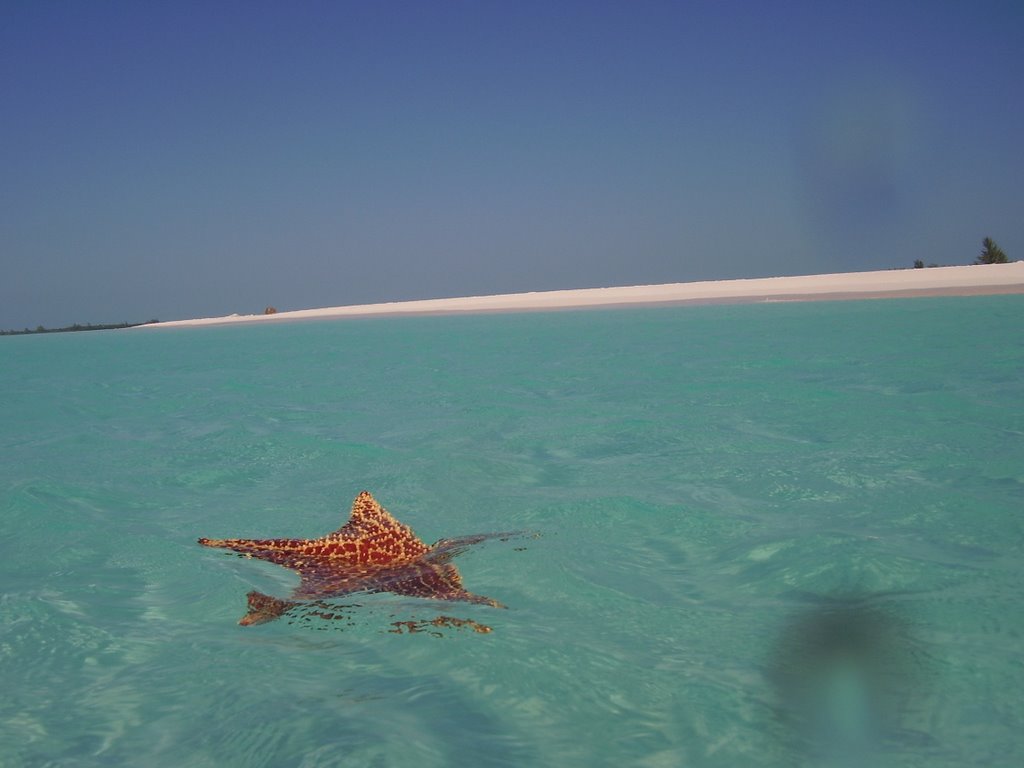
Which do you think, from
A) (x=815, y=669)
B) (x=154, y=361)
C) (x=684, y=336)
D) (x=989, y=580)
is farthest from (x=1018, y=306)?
(x=154, y=361)

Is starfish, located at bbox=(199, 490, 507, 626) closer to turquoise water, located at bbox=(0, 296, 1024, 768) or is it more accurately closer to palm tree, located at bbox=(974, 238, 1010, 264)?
turquoise water, located at bbox=(0, 296, 1024, 768)

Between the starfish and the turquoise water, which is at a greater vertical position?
the starfish

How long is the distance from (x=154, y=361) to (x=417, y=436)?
2349cm

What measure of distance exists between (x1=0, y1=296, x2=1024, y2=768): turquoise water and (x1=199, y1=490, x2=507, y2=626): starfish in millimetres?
186

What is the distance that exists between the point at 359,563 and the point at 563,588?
140 cm

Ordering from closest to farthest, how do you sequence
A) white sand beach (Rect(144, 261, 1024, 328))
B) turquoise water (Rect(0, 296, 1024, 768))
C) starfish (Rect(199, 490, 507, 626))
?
turquoise water (Rect(0, 296, 1024, 768)) → starfish (Rect(199, 490, 507, 626)) → white sand beach (Rect(144, 261, 1024, 328))

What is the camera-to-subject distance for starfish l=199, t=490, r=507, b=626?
4.21 metres

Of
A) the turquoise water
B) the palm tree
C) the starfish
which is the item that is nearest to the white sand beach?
the palm tree

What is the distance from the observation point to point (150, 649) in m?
4.30

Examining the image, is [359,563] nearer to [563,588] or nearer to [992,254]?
[563,588]

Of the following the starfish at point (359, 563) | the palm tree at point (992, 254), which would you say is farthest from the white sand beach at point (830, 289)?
the starfish at point (359, 563)

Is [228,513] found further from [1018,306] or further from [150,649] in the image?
[1018,306]

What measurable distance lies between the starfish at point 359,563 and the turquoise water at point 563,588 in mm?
186

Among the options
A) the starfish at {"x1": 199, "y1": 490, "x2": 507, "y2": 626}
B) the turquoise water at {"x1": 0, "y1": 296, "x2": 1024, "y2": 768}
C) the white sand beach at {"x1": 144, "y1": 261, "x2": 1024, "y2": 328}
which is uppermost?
the white sand beach at {"x1": 144, "y1": 261, "x2": 1024, "y2": 328}
